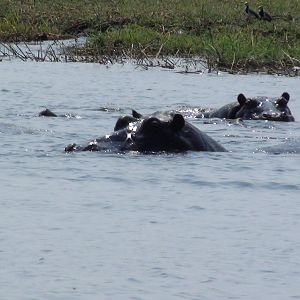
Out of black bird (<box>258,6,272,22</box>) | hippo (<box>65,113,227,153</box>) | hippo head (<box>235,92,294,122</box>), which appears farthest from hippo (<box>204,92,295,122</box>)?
black bird (<box>258,6,272,22</box>)

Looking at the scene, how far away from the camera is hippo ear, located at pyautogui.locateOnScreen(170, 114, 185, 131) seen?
10672 mm

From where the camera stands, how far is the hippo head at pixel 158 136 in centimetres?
1071

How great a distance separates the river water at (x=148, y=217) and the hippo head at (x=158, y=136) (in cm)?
12

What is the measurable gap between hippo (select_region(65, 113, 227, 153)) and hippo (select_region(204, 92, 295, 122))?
372cm

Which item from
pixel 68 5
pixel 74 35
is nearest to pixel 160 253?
pixel 74 35

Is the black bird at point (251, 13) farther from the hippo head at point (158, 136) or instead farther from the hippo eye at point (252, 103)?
the hippo head at point (158, 136)

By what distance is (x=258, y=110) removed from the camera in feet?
49.3

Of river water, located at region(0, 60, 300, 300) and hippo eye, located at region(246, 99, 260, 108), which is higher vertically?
hippo eye, located at region(246, 99, 260, 108)

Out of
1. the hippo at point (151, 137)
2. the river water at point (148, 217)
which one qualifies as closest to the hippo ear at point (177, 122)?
the hippo at point (151, 137)

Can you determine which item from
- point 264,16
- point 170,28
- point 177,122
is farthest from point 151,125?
point 264,16

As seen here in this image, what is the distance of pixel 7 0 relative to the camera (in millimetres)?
36781

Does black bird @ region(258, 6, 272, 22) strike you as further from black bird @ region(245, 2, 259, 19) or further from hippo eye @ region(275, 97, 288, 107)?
hippo eye @ region(275, 97, 288, 107)

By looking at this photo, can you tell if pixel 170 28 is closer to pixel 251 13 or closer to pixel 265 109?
pixel 251 13

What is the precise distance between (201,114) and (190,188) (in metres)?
5.97
